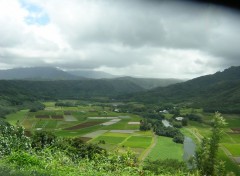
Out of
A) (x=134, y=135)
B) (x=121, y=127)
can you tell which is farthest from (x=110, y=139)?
(x=121, y=127)

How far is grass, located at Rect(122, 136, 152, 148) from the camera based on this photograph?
50.6 m

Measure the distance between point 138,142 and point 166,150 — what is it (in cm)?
656

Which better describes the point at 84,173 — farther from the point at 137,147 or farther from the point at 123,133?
the point at 123,133

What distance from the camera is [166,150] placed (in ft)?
160

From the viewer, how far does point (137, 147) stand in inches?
1953

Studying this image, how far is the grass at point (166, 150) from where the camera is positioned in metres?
44.6

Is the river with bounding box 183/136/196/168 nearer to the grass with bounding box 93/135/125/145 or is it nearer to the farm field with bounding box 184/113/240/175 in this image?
the farm field with bounding box 184/113/240/175

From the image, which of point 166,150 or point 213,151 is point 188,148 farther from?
point 213,151

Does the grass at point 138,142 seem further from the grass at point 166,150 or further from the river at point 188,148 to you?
the river at point 188,148

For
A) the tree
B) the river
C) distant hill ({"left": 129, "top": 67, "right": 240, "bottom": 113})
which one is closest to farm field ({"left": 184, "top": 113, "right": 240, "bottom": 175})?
the river

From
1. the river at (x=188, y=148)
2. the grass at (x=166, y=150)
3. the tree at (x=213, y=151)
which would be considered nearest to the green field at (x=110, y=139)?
the grass at (x=166, y=150)

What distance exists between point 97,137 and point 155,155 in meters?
15.0

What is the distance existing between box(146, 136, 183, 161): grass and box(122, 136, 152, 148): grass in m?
1.75

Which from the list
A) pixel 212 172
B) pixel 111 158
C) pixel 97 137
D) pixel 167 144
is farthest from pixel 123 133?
pixel 111 158
